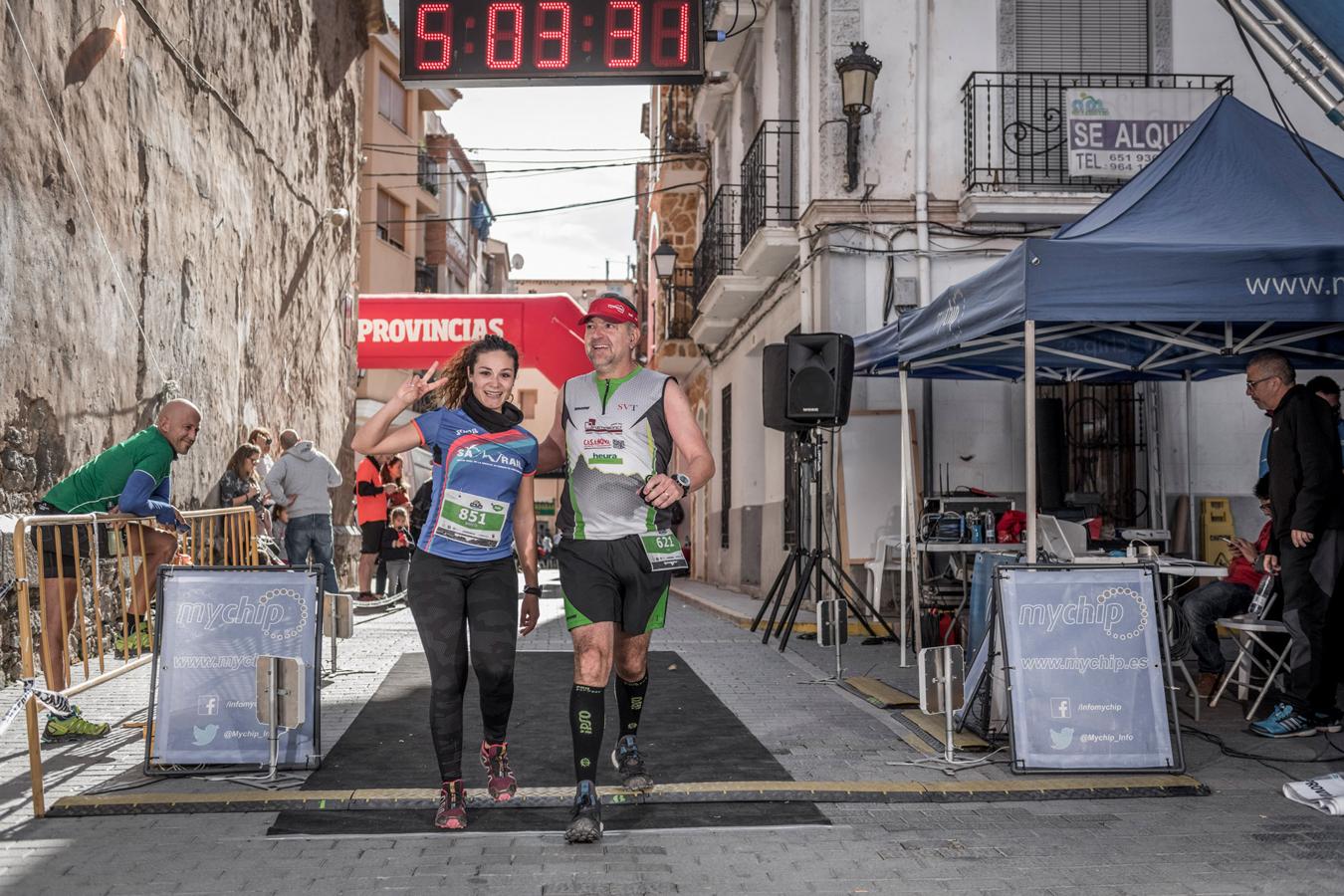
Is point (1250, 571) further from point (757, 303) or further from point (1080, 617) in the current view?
point (757, 303)

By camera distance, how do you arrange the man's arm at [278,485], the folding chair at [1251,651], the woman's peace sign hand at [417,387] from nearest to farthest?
the woman's peace sign hand at [417,387] < the folding chair at [1251,651] < the man's arm at [278,485]

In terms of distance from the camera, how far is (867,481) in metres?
13.5

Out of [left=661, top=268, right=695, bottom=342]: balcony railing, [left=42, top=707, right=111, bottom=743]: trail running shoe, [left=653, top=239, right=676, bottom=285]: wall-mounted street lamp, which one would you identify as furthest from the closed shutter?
[left=42, top=707, right=111, bottom=743]: trail running shoe

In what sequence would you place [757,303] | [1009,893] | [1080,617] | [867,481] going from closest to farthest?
[1009,893] < [1080,617] < [867,481] < [757,303]

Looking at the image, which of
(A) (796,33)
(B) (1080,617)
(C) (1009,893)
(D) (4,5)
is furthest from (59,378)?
(A) (796,33)

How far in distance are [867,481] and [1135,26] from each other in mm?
5796

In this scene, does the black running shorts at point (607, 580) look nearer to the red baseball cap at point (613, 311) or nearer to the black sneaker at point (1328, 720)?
the red baseball cap at point (613, 311)

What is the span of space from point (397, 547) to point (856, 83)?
25.0 ft

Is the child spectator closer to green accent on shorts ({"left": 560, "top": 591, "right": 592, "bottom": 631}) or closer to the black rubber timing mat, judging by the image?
the black rubber timing mat

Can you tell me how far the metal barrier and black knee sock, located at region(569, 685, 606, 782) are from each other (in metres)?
2.05

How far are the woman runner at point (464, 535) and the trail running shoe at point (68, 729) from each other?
105 inches

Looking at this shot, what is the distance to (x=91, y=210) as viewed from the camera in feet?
32.4

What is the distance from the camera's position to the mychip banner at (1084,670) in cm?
593

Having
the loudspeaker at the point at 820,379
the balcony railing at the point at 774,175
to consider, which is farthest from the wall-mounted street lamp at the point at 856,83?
the loudspeaker at the point at 820,379
